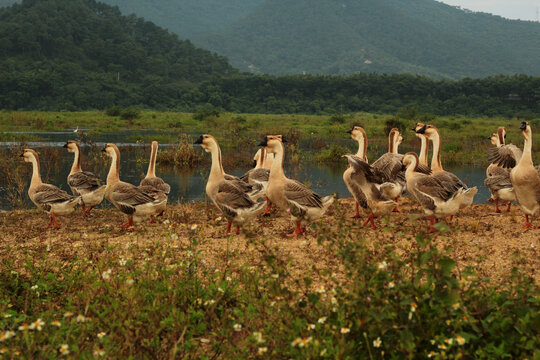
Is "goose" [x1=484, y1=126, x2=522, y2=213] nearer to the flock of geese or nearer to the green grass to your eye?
the flock of geese

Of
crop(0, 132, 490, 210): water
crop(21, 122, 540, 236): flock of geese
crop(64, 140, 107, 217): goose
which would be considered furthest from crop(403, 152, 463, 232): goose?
crop(64, 140, 107, 217): goose

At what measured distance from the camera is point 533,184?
923 cm

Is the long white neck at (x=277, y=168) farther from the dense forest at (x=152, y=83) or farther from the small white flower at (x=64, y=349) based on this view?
the dense forest at (x=152, y=83)

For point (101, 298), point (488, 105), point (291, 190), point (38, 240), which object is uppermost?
point (488, 105)

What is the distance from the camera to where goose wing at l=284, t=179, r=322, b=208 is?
351 inches

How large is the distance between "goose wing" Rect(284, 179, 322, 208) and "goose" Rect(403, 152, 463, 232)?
197cm

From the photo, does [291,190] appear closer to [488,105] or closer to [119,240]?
[119,240]

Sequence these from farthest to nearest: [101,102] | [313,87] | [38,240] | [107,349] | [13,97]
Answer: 1. [313,87]
2. [101,102]
3. [13,97]
4. [38,240]
5. [107,349]

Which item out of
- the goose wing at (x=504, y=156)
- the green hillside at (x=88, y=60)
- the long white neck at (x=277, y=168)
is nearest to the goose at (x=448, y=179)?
the goose wing at (x=504, y=156)

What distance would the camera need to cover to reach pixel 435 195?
912 cm

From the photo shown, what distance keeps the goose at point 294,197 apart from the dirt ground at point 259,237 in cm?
37

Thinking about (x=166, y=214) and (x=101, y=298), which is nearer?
(x=101, y=298)

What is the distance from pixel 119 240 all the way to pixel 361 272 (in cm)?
577

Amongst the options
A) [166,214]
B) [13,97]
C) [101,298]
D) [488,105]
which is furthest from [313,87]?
[101,298]
